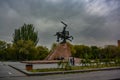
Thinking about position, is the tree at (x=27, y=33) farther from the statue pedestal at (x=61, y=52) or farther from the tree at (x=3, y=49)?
the statue pedestal at (x=61, y=52)

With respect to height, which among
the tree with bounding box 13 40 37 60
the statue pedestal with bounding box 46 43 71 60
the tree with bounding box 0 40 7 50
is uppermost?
the tree with bounding box 0 40 7 50

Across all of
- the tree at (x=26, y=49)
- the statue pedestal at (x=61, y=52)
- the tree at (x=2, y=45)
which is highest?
the tree at (x=2, y=45)

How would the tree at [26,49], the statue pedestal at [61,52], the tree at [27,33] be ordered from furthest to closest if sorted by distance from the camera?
1. the tree at [27,33]
2. the tree at [26,49]
3. the statue pedestal at [61,52]

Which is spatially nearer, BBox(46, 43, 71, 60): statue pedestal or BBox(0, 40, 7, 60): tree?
BBox(46, 43, 71, 60): statue pedestal

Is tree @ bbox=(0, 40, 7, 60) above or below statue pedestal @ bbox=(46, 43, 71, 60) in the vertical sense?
above

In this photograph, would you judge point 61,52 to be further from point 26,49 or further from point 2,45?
point 2,45

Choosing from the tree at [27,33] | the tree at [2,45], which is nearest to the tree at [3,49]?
the tree at [2,45]

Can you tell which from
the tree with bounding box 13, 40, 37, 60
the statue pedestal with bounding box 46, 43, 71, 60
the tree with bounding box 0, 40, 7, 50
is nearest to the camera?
the statue pedestal with bounding box 46, 43, 71, 60

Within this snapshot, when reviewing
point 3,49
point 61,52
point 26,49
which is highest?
point 3,49

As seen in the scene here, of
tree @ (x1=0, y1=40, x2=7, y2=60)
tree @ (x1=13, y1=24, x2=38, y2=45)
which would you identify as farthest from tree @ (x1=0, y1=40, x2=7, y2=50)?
tree @ (x1=13, y1=24, x2=38, y2=45)

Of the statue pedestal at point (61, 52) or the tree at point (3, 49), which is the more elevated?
the tree at point (3, 49)

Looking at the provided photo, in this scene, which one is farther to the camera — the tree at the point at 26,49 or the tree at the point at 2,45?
the tree at the point at 2,45

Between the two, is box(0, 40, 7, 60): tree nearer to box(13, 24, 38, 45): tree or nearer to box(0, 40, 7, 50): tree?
box(0, 40, 7, 50): tree

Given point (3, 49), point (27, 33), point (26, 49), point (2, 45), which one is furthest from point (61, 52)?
point (2, 45)
